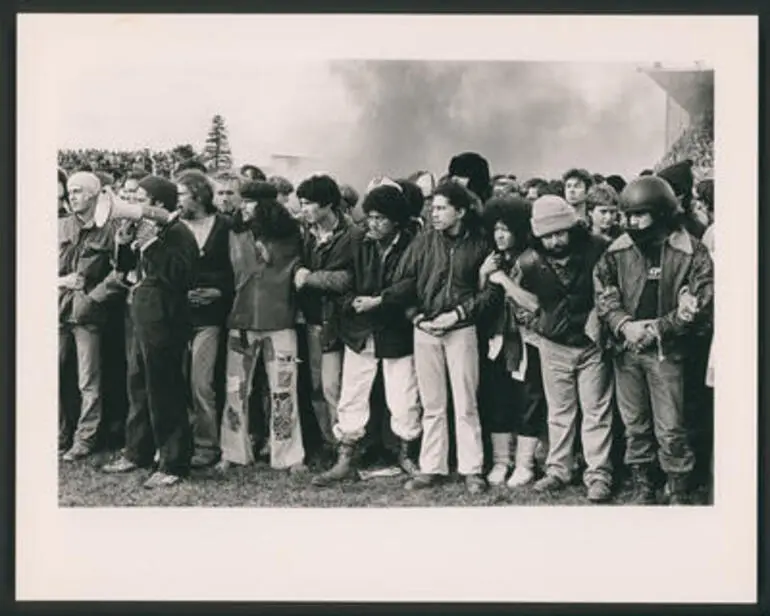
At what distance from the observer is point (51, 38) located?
226 cm

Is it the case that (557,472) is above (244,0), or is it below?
below

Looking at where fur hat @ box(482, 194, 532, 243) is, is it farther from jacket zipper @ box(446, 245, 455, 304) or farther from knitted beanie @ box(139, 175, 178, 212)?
knitted beanie @ box(139, 175, 178, 212)

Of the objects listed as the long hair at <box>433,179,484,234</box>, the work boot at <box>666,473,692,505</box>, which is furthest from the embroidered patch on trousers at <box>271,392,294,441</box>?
the work boot at <box>666,473,692,505</box>

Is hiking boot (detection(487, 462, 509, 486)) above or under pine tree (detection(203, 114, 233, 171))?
under

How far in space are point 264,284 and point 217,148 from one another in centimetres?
24

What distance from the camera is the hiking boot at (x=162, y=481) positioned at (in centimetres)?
228

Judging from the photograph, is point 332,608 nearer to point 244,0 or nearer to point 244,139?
point 244,139

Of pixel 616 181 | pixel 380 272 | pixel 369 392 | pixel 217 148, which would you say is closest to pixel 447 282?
pixel 380 272

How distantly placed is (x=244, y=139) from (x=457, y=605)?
87 cm

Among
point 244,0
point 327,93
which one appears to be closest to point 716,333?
point 327,93

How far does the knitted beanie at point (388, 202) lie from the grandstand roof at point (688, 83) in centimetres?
47

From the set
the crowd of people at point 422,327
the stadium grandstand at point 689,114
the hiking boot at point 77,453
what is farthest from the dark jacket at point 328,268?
the stadium grandstand at point 689,114

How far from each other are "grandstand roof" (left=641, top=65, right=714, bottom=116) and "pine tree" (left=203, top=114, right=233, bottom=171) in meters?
0.72

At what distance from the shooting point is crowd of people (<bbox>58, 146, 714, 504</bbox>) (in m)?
2.28
